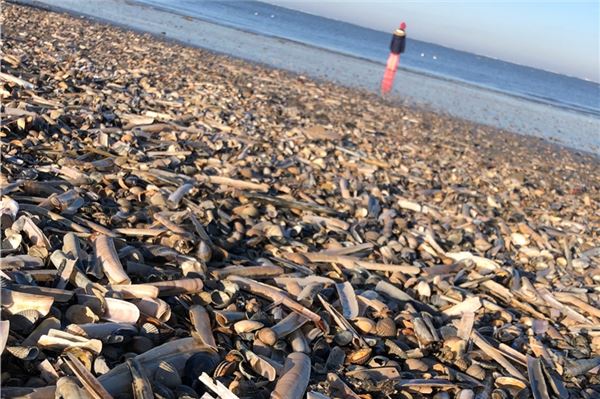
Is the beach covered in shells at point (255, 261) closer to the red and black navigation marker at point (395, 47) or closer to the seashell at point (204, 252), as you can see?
the seashell at point (204, 252)

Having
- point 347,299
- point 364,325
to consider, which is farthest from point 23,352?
point 347,299

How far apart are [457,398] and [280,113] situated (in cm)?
706

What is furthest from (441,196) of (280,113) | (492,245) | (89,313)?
(89,313)

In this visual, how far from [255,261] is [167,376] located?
1474mm

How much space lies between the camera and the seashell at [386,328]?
296 cm

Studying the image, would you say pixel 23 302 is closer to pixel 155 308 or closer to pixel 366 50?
pixel 155 308

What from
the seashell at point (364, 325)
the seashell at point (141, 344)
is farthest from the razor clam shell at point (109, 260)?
the seashell at point (364, 325)

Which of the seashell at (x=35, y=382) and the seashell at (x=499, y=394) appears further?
the seashell at (x=499, y=394)

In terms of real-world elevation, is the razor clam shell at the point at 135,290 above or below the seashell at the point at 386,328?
above

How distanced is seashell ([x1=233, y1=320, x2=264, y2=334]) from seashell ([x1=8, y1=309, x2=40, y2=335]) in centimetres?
88

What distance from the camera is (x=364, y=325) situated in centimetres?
297

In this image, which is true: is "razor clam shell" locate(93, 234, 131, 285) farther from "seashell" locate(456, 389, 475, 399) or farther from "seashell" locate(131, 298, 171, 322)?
"seashell" locate(456, 389, 475, 399)

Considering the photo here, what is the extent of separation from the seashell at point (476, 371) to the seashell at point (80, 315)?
1.93 m

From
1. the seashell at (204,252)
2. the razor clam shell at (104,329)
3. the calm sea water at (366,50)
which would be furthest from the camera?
the calm sea water at (366,50)
